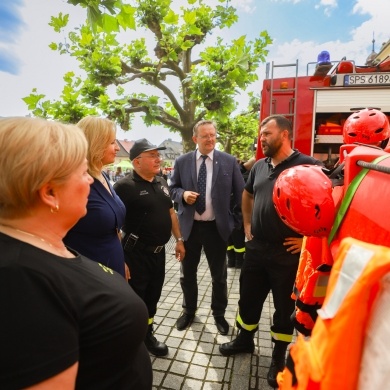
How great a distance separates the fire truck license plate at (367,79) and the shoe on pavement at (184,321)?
3925 millimetres

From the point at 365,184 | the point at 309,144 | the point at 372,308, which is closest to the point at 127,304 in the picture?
the point at 372,308

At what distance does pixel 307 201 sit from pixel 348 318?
2.09ft

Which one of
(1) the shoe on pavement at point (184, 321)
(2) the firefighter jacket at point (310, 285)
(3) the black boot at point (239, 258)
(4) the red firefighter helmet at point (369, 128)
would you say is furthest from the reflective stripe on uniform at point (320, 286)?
(3) the black boot at point (239, 258)

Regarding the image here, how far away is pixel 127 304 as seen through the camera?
1.01 meters

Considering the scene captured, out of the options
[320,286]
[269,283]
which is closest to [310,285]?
[320,286]

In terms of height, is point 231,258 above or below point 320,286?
below

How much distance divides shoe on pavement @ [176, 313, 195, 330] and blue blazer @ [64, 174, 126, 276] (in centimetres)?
144

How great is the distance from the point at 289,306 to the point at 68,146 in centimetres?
219

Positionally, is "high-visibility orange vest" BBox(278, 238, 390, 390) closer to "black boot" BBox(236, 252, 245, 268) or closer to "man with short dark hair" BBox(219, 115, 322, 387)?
"man with short dark hair" BBox(219, 115, 322, 387)

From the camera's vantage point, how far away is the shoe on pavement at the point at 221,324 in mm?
3056

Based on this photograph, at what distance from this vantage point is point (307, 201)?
1.13 m

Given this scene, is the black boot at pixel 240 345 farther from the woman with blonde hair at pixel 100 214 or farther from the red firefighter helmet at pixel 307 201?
the red firefighter helmet at pixel 307 201

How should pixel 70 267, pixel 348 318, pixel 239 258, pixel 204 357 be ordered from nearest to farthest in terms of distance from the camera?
pixel 348 318, pixel 70 267, pixel 204 357, pixel 239 258

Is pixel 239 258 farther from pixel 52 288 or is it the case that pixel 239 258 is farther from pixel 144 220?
pixel 52 288
